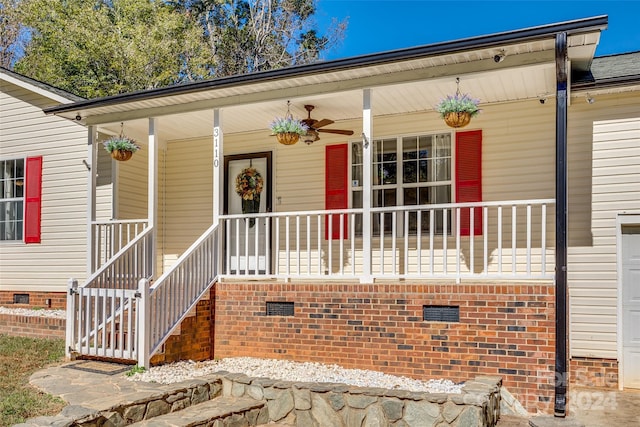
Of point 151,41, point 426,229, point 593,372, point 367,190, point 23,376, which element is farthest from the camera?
point 151,41

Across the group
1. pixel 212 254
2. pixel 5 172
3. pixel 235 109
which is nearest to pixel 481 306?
pixel 212 254

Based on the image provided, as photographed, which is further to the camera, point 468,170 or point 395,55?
point 468,170

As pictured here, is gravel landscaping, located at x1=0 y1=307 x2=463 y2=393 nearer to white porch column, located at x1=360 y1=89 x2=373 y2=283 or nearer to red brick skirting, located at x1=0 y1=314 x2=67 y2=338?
white porch column, located at x1=360 y1=89 x2=373 y2=283

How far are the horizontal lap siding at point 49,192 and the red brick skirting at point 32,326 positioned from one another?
1.34m

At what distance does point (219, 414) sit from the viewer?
210 inches

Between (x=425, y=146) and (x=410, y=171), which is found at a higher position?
(x=425, y=146)

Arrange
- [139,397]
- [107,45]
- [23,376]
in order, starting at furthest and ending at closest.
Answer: [107,45] < [23,376] < [139,397]

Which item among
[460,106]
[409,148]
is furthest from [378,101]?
[460,106]

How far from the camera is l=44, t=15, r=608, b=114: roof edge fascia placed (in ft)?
17.9

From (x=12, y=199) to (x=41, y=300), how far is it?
1980 mm

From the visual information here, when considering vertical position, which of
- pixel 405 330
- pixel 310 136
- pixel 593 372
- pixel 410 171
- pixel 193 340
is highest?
pixel 310 136

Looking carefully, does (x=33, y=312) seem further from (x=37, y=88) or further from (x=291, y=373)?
(x=291, y=373)

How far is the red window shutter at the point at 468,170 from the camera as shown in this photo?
7886 mm

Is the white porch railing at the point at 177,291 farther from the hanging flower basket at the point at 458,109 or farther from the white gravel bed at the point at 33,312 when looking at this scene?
the hanging flower basket at the point at 458,109
